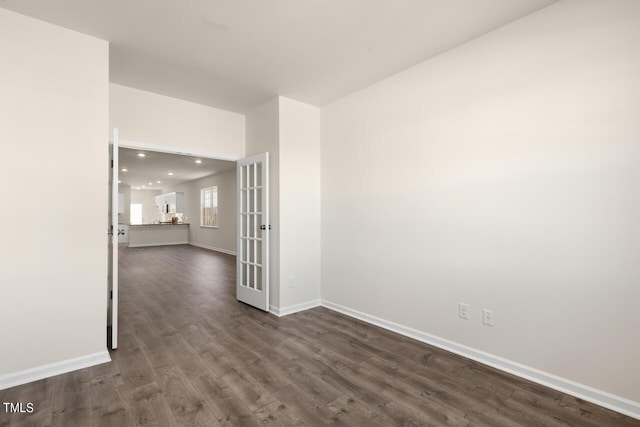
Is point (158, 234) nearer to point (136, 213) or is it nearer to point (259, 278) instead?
point (136, 213)

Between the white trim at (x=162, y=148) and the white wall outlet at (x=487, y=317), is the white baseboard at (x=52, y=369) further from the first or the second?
the white wall outlet at (x=487, y=317)

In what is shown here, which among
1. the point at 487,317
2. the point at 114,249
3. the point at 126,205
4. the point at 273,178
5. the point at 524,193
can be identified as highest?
the point at 126,205

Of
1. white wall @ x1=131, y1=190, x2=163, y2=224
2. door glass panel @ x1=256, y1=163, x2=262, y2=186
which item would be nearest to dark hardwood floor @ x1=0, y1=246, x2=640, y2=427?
door glass panel @ x1=256, y1=163, x2=262, y2=186

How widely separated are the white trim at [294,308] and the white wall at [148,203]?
13931mm

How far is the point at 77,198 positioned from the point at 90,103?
0.81 meters

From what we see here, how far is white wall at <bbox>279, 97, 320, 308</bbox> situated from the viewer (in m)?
3.76

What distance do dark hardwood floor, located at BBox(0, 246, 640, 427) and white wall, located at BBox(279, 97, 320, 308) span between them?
0.63 m

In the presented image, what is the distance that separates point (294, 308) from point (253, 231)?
1.20 m

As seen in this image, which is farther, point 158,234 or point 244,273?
point 158,234

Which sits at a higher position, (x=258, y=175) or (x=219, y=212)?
(x=258, y=175)

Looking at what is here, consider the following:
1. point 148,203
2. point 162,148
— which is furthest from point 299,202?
point 148,203

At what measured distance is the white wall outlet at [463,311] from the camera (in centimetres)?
258

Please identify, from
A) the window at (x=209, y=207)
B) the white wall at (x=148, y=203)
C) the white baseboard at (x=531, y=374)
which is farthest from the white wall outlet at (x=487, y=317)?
the white wall at (x=148, y=203)

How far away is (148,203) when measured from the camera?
15.5 metres
